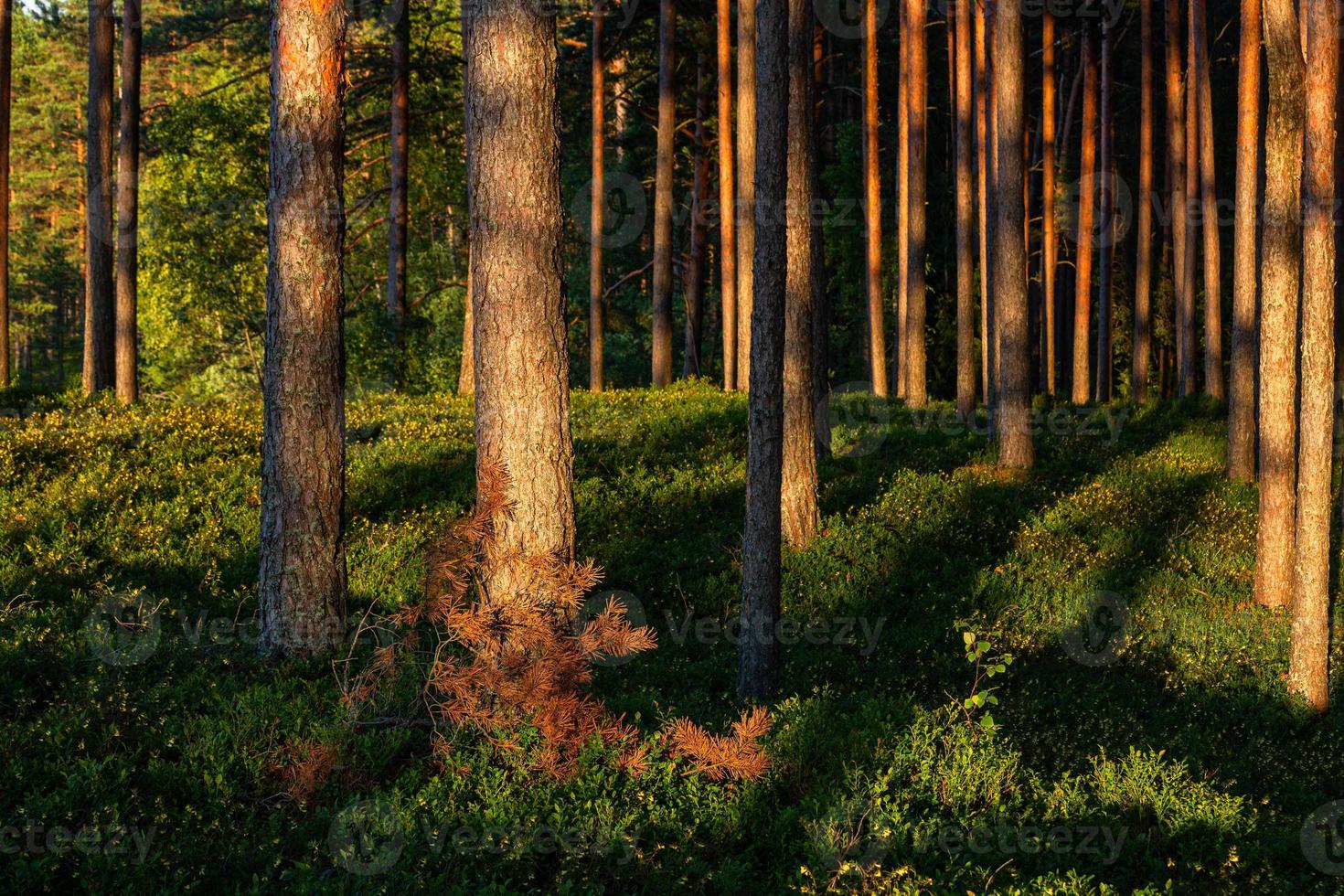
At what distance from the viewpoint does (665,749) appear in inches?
278

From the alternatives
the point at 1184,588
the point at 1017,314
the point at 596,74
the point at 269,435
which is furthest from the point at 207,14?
the point at 1184,588

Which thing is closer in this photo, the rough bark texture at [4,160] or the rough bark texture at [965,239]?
the rough bark texture at [4,160]

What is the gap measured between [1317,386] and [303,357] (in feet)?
28.3

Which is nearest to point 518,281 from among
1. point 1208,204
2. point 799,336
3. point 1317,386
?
point 799,336

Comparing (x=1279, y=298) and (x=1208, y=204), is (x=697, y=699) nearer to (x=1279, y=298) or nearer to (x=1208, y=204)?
(x=1279, y=298)

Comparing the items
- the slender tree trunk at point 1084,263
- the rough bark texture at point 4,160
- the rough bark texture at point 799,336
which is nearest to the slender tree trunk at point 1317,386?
the rough bark texture at point 799,336

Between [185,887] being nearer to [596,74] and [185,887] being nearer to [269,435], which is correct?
[269,435]

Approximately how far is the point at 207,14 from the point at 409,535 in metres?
28.0

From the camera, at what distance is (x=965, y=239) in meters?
21.2

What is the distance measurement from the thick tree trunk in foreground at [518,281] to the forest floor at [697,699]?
1.59 meters

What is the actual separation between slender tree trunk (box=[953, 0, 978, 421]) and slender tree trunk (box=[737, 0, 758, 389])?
13.2 feet

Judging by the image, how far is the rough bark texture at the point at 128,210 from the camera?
55.6 ft

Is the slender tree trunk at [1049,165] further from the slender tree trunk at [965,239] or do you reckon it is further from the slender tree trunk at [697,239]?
the slender tree trunk at [697,239]

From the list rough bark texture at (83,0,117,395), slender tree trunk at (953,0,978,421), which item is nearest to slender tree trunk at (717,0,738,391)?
slender tree trunk at (953,0,978,421)
